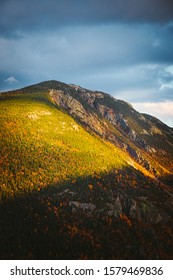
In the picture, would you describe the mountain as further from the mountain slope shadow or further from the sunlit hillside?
the sunlit hillside

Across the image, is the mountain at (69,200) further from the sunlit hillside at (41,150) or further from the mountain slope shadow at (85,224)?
the sunlit hillside at (41,150)

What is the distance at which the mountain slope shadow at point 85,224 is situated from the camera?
6694 cm

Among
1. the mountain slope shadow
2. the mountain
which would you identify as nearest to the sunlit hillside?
the mountain

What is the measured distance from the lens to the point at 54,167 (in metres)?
108

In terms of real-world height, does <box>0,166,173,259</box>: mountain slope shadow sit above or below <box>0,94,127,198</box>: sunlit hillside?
below

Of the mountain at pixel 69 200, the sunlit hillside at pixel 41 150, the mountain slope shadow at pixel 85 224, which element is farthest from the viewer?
the sunlit hillside at pixel 41 150

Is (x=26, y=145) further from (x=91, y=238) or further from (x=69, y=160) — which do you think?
(x=91, y=238)

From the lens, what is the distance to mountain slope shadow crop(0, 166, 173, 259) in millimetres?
66938

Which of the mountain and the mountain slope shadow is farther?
the mountain

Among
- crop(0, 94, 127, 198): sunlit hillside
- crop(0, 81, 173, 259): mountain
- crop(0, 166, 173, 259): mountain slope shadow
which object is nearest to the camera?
crop(0, 166, 173, 259): mountain slope shadow

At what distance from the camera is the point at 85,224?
80938 mm

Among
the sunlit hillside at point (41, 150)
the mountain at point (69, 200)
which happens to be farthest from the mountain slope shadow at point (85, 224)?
the sunlit hillside at point (41, 150)
